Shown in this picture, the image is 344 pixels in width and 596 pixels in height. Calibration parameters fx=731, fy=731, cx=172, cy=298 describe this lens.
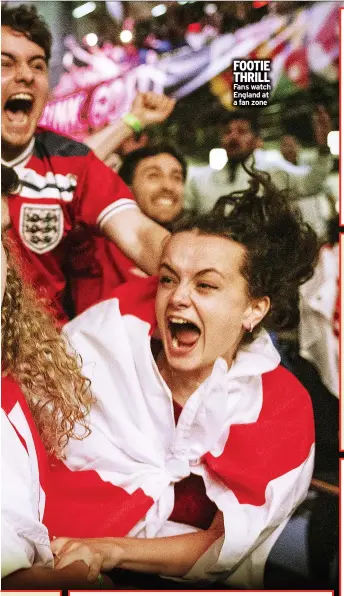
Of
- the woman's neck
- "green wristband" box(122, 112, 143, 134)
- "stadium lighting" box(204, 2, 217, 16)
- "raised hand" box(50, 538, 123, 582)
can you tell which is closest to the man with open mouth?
"green wristband" box(122, 112, 143, 134)

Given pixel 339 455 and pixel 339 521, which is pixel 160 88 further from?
pixel 339 521

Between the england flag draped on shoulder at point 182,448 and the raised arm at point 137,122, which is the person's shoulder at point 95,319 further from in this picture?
the raised arm at point 137,122

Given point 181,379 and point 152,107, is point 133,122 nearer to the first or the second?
point 152,107

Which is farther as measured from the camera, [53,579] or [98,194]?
[98,194]

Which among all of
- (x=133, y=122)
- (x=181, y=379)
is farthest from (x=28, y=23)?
(x=181, y=379)

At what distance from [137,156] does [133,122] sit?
84mm

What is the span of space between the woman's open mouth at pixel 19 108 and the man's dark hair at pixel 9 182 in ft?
0.39

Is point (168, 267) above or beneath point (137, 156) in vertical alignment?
beneath

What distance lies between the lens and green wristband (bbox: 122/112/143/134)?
70.6 inches

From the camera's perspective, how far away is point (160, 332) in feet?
5.80

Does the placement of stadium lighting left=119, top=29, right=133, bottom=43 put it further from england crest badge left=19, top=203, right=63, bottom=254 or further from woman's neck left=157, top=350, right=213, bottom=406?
woman's neck left=157, top=350, right=213, bottom=406

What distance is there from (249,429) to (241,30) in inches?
38.0

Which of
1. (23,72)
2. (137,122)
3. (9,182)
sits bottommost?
(9,182)

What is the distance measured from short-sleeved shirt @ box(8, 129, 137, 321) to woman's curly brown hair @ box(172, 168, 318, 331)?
0.21m
